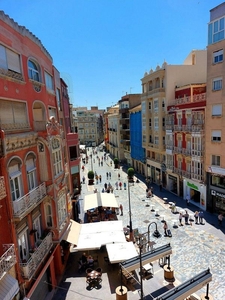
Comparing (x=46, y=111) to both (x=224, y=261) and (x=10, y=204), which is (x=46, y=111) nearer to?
(x=10, y=204)

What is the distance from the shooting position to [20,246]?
1062cm

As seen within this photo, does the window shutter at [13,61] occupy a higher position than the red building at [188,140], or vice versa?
the window shutter at [13,61]

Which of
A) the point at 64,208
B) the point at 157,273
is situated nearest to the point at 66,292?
the point at 64,208

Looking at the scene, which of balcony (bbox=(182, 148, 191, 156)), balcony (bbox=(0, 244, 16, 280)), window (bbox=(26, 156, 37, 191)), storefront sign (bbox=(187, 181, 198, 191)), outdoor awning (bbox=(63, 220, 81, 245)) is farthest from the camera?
balcony (bbox=(182, 148, 191, 156))

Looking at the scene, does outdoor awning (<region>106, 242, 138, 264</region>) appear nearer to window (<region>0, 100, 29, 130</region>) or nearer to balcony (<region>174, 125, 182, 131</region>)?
window (<region>0, 100, 29, 130</region>)

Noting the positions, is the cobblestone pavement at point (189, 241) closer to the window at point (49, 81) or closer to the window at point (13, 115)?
the window at point (13, 115)

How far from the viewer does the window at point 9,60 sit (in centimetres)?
987

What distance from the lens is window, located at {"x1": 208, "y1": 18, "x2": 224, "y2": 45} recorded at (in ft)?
75.1

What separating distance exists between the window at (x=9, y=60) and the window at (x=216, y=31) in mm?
21712

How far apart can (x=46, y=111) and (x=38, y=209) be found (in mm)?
6451

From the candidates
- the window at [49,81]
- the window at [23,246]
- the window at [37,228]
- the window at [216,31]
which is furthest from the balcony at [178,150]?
the window at [23,246]

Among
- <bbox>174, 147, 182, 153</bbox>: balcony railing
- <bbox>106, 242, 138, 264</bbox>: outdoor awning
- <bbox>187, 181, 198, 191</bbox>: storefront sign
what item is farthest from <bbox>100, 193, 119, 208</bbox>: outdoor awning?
<bbox>174, 147, 182, 153</bbox>: balcony railing

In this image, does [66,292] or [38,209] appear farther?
[66,292]

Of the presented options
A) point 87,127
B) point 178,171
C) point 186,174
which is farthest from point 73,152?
point 87,127
